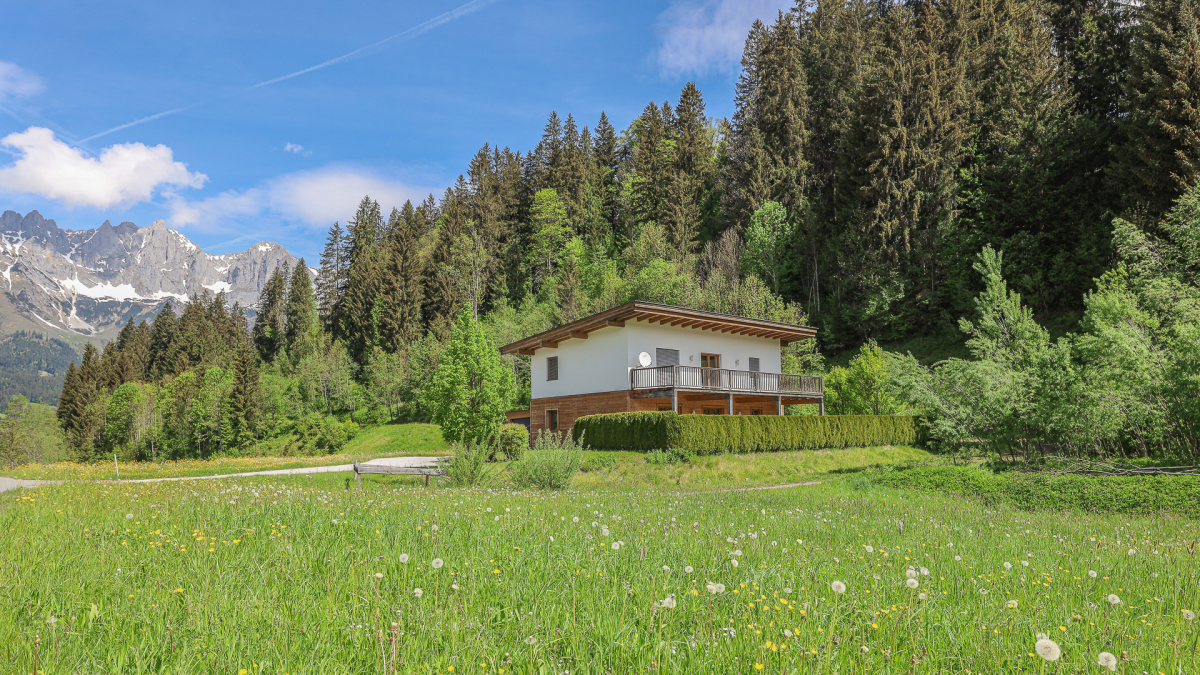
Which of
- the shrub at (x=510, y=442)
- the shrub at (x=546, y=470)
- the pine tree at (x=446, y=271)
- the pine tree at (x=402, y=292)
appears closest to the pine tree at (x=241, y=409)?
the pine tree at (x=402, y=292)

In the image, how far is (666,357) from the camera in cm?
2836

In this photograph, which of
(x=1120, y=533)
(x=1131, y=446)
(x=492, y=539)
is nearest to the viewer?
(x=492, y=539)

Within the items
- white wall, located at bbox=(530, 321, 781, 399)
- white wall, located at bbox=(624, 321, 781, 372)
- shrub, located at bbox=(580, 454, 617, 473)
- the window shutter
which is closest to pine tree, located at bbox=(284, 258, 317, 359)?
white wall, located at bbox=(530, 321, 781, 399)

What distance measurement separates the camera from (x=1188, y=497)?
9070 millimetres

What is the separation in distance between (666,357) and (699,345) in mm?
2451

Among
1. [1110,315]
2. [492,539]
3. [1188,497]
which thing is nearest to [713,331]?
[1110,315]

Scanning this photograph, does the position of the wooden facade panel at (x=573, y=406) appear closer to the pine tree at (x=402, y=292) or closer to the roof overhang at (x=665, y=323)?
the roof overhang at (x=665, y=323)

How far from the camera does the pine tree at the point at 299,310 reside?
77312mm

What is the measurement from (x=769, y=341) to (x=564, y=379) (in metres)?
12.2

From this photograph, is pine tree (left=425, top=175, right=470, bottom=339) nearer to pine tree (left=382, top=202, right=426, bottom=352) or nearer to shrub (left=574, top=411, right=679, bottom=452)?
pine tree (left=382, top=202, right=426, bottom=352)

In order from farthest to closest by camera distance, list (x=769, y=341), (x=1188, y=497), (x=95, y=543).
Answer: (x=769, y=341)
(x=1188, y=497)
(x=95, y=543)

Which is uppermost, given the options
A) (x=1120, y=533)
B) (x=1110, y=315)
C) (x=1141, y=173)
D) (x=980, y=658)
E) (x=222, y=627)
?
(x=1141, y=173)

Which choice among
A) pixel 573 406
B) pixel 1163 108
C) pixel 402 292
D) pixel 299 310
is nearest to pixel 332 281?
pixel 299 310

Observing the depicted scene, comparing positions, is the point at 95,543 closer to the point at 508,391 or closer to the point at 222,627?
the point at 222,627
